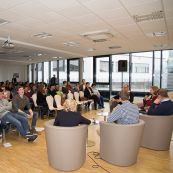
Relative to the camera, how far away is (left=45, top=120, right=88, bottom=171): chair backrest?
311cm

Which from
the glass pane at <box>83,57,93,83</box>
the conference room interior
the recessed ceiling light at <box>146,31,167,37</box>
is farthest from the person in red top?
the glass pane at <box>83,57,93,83</box>

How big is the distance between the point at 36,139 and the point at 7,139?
2.40 ft

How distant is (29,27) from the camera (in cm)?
596

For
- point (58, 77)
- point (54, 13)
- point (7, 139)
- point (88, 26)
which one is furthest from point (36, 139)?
point (58, 77)

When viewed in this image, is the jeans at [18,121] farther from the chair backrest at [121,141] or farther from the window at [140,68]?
the window at [140,68]

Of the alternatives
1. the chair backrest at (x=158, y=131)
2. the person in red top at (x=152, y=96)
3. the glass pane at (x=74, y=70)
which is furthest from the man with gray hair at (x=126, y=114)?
the glass pane at (x=74, y=70)

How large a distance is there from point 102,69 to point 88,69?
1.24 meters

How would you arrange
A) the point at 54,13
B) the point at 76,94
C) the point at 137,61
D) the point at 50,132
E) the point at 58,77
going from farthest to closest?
1. the point at 58,77
2. the point at 137,61
3. the point at 76,94
4. the point at 54,13
5. the point at 50,132

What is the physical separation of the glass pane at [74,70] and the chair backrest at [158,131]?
406 inches

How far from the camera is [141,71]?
36.9ft

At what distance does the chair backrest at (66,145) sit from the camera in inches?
122

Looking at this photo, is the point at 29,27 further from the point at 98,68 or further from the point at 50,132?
the point at 98,68

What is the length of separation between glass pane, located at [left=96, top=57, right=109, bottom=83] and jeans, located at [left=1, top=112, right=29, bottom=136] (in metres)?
8.45

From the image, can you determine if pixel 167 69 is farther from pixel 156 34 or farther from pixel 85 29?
pixel 85 29
